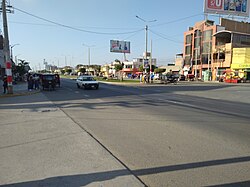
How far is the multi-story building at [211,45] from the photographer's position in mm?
54391

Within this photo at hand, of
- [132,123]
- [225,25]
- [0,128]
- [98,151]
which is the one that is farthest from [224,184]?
[225,25]

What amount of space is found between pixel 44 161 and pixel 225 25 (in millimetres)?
68614

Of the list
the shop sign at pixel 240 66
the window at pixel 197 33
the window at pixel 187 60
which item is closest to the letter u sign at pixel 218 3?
the shop sign at pixel 240 66

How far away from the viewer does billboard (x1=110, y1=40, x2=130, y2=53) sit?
65.1 m

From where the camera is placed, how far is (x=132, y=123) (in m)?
7.79

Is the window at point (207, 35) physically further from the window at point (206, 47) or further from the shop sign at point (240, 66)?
the shop sign at point (240, 66)

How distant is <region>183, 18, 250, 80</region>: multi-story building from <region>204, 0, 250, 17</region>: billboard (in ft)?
20.9

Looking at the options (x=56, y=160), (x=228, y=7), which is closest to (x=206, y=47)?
(x=228, y=7)

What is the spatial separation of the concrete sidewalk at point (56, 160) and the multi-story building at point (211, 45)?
5402 cm

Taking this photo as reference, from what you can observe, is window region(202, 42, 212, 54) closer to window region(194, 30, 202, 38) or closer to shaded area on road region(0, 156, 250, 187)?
window region(194, 30, 202, 38)

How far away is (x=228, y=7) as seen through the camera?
47.2 metres

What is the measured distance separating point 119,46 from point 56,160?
6350 centimetres

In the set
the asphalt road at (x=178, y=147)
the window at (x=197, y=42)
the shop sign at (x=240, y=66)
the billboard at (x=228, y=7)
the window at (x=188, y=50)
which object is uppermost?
the billboard at (x=228, y=7)

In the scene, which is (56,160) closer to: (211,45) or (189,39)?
(211,45)
